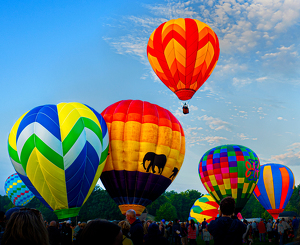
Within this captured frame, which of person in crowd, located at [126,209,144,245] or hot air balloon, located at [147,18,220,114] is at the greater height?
hot air balloon, located at [147,18,220,114]

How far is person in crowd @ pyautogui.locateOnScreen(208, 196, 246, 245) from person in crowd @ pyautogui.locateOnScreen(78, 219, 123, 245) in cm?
219

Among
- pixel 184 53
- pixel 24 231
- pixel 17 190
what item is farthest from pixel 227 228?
pixel 17 190

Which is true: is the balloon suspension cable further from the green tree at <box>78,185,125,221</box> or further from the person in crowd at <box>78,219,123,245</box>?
the green tree at <box>78,185,125,221</box>

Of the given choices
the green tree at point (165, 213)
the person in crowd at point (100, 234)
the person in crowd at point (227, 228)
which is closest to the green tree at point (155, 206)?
the green tree at point (165, 213)

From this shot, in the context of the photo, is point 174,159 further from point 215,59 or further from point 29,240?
point 29,240

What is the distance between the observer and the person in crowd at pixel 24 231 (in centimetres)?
180

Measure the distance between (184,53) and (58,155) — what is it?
26.6 feet

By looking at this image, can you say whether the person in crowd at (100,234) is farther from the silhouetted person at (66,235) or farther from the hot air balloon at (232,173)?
the hot air balloon at (232,173)

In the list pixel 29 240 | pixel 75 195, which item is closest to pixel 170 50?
pixel 75 195

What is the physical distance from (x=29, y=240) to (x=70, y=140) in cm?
981

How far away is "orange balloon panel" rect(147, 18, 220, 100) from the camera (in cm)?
1530

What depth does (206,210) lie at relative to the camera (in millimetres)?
29141

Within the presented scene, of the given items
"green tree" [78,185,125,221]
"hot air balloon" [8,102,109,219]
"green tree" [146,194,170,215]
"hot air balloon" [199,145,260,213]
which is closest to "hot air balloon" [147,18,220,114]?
"hot air balloon" [8,102,109,219]

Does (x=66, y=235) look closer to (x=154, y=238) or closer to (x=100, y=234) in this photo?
(x=154, y=238)
